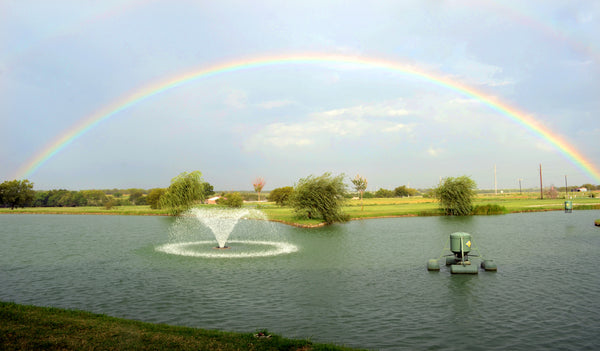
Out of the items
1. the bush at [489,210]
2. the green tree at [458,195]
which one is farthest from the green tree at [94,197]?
the bush at [489,210]

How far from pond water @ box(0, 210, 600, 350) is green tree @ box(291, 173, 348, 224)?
2614 centimetres

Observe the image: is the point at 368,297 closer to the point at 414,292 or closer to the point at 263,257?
the point at 414,292

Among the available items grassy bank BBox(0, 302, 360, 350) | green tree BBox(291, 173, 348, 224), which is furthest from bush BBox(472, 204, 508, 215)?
grassy bank BBox(0, 302, 360, 350)

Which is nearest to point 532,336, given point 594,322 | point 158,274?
point 594,322

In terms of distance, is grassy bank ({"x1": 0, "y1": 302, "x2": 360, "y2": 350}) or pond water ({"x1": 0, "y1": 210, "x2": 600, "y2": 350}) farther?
pond water ({"x1": 0, "y1": 210, "x2": 600, "y2": 350})

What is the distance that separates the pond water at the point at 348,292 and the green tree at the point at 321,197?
2614cm

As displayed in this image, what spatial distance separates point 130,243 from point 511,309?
33658mm

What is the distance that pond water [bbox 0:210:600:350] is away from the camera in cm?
1378

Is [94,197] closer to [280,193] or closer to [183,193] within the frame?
[280,193]

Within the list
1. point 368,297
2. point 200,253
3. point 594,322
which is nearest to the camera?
point 594,322

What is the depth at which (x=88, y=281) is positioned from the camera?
21984 millimetres

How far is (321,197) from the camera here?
202 feet

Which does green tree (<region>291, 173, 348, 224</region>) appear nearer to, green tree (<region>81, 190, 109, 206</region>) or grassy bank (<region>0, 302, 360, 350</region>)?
grassy bank (<region>0, 302, 360, 350</region>)

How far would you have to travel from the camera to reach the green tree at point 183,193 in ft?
269
